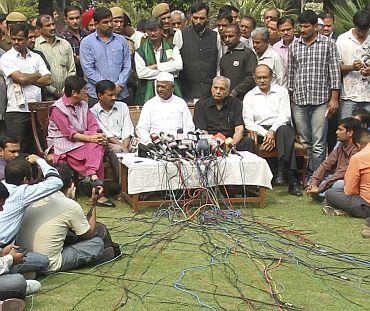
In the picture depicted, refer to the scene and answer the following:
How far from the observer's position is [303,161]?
984 centimetres

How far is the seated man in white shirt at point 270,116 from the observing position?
9602mm

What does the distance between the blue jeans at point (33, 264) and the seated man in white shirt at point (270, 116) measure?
13.3 feet

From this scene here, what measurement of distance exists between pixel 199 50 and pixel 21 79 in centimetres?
215

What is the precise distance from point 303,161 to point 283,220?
172 centimetres

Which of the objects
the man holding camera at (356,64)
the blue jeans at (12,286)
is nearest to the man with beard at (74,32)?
the man holding camera at (356,64)

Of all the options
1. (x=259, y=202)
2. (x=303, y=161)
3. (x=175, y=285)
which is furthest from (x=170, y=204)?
(x=175, y=285)

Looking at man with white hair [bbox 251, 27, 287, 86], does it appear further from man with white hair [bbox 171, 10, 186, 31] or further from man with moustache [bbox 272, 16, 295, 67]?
man with white hair [bbox 171, 10, 186, 31]

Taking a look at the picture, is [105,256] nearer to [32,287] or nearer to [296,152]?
[32,287]

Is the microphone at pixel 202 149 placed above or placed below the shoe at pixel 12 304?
above

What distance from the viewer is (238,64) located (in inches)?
400

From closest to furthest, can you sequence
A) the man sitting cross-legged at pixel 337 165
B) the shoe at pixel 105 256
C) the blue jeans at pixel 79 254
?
the blue jeans at pixel 79 254 → the shoe at pixel 105 256 → the man sitting cross-legged at pixel 337 165

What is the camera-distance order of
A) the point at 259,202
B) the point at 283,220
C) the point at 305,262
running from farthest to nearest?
the point at 259,202, the point at 283,220, the point at 305,262

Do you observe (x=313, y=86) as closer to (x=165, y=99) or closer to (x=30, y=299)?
(x=165, y=99)

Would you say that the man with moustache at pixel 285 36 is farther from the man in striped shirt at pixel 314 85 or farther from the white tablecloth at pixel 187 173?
the white tablecloth at pixel 187 173
